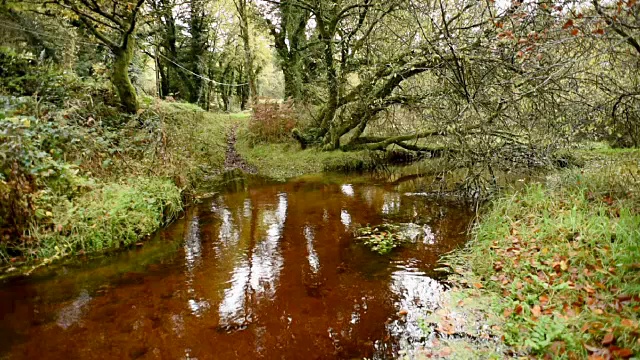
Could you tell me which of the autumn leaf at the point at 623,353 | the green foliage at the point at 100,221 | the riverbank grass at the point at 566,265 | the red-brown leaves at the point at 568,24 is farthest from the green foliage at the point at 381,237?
the green foliage at the point at 100,221

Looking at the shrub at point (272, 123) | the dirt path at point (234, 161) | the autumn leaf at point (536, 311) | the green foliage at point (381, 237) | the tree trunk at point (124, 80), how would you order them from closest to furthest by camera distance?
1. the autumn leaf at point (536, 311)
2. the green foliage at point (381, 237)
3. the tree trunk at point (124, 80)
4. the dirt path at point (234, 161)
5. the shrub at point (272, 123)

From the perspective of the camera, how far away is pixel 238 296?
4.56 metres

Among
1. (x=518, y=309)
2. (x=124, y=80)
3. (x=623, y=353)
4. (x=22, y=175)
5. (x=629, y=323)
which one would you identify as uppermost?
(x=124, y=80)

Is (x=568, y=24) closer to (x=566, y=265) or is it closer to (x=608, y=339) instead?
(x=566, y=265)

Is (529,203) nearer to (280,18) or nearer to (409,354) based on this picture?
(409,354)

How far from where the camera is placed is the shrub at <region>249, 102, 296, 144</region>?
15695 mm

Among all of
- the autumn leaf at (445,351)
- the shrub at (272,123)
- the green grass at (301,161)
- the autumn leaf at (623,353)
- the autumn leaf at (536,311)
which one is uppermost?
the shrub at (272,123)

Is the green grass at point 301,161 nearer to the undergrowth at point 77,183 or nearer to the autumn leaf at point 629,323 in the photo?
the undergrowth at point 77,183

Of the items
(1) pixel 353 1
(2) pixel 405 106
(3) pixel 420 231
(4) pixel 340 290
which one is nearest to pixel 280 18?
(1) pixel 353 1

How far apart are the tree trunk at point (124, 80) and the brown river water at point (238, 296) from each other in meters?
5.75

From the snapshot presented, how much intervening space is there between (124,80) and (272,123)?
6.01m

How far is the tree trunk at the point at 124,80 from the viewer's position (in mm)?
11000

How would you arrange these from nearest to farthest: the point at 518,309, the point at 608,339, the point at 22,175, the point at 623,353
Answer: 1. the point at 623,353
2. the point at 608,339
3. the point at 518,309
4. the point at 22,175

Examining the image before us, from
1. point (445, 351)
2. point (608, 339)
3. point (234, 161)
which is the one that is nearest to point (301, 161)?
point (234, 161)
